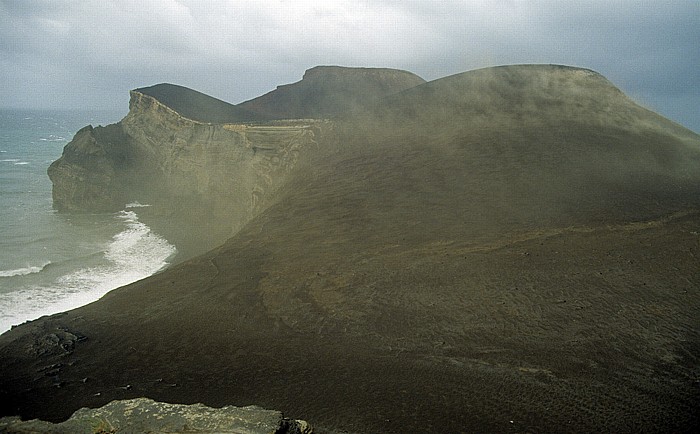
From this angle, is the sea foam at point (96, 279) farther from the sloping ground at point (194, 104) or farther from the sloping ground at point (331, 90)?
the sloping ground at point (331, 90)

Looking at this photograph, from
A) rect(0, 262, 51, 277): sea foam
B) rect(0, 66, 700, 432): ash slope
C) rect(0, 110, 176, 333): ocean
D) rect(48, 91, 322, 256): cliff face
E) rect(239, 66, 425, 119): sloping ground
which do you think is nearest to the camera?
rect(0, 66, 700, 432): ash slope

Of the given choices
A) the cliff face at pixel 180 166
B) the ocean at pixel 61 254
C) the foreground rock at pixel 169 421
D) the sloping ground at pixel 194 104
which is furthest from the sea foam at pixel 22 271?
the foreground rock at pixel 169 421

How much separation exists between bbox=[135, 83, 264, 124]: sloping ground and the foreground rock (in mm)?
29072

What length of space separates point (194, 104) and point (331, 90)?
26.0 m

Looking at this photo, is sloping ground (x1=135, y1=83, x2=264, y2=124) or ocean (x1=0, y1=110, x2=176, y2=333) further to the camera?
sloping ground (x1=135, y1=83, x2=264, y2=124)

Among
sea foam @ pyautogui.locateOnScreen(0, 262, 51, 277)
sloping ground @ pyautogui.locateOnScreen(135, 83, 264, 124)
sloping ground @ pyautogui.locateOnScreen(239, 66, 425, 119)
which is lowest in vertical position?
sea foam @ pyautogui.locateOnScreen(0, 262, 51, 277)

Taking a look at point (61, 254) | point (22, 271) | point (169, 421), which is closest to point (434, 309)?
point (169, 421)

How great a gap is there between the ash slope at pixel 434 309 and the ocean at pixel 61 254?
6483mm

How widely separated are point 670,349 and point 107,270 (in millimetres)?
21817

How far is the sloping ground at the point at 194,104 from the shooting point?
36.2m

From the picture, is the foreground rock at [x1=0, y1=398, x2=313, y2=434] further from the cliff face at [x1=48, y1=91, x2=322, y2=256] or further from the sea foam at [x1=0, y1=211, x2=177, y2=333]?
the cliff face at [x1=48, y1=91, x2=322, y2=256]

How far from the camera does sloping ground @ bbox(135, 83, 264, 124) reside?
36.2 meters

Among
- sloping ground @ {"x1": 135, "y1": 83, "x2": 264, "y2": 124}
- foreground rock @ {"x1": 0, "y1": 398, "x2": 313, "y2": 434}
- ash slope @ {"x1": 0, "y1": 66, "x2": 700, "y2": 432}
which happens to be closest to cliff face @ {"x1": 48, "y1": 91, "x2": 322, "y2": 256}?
sloping ground @ {"x1": 135, "y1": 83, "x2": 264, "y2": 124}

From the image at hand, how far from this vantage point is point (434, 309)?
11766mm
